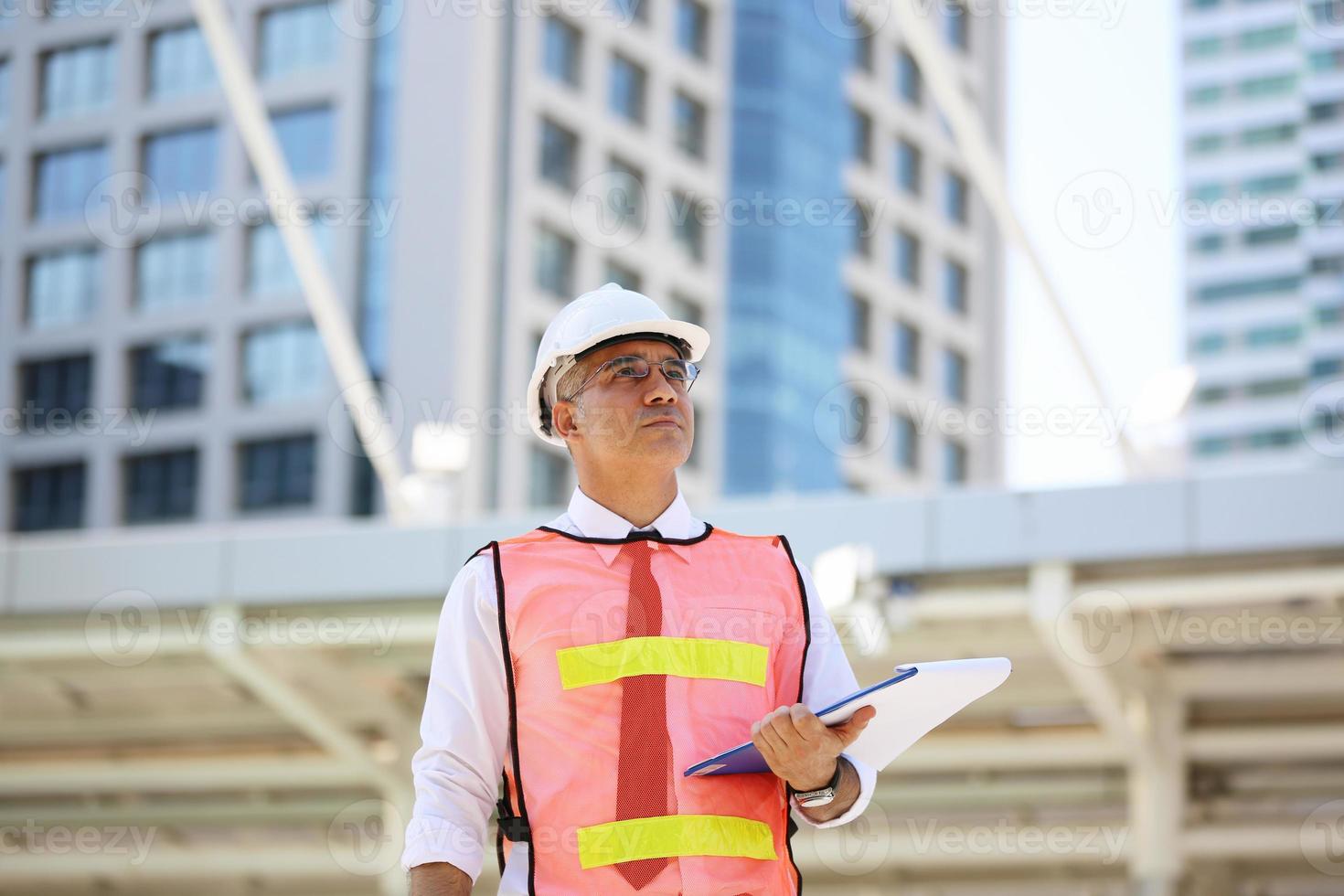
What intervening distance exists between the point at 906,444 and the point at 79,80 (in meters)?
23.4

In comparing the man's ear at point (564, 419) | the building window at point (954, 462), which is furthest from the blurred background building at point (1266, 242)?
the man's ear at point (564, 419)

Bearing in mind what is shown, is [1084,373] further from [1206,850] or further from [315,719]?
[315,719]

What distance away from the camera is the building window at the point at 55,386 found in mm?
46562

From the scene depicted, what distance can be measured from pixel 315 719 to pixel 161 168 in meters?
36.5

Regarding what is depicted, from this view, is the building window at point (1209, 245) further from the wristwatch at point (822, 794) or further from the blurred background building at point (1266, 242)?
the wristwatch at point (822, 794)

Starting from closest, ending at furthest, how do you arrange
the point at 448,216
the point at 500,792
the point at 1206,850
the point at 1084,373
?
1. the point at 500,792
2. the point at 1206,850
3. the point at 1084,373
4. the point at 448,216

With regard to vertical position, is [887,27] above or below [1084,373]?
above

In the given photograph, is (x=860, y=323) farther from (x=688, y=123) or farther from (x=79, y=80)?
(x=79, y=80)

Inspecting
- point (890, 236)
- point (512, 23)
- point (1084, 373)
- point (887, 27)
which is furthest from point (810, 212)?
point (1084, 373)

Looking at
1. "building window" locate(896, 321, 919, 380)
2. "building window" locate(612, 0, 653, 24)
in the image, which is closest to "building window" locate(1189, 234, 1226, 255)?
"building window" locate(896, 321, 919, 380)

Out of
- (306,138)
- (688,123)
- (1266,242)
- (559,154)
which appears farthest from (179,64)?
(1266,242)

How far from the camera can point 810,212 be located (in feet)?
164

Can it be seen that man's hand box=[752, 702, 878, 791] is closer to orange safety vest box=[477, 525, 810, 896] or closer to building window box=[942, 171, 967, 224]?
orange safety vest box=[477, 525, 810, 896]

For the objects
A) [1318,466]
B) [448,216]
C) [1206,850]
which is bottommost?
[1206,850]
